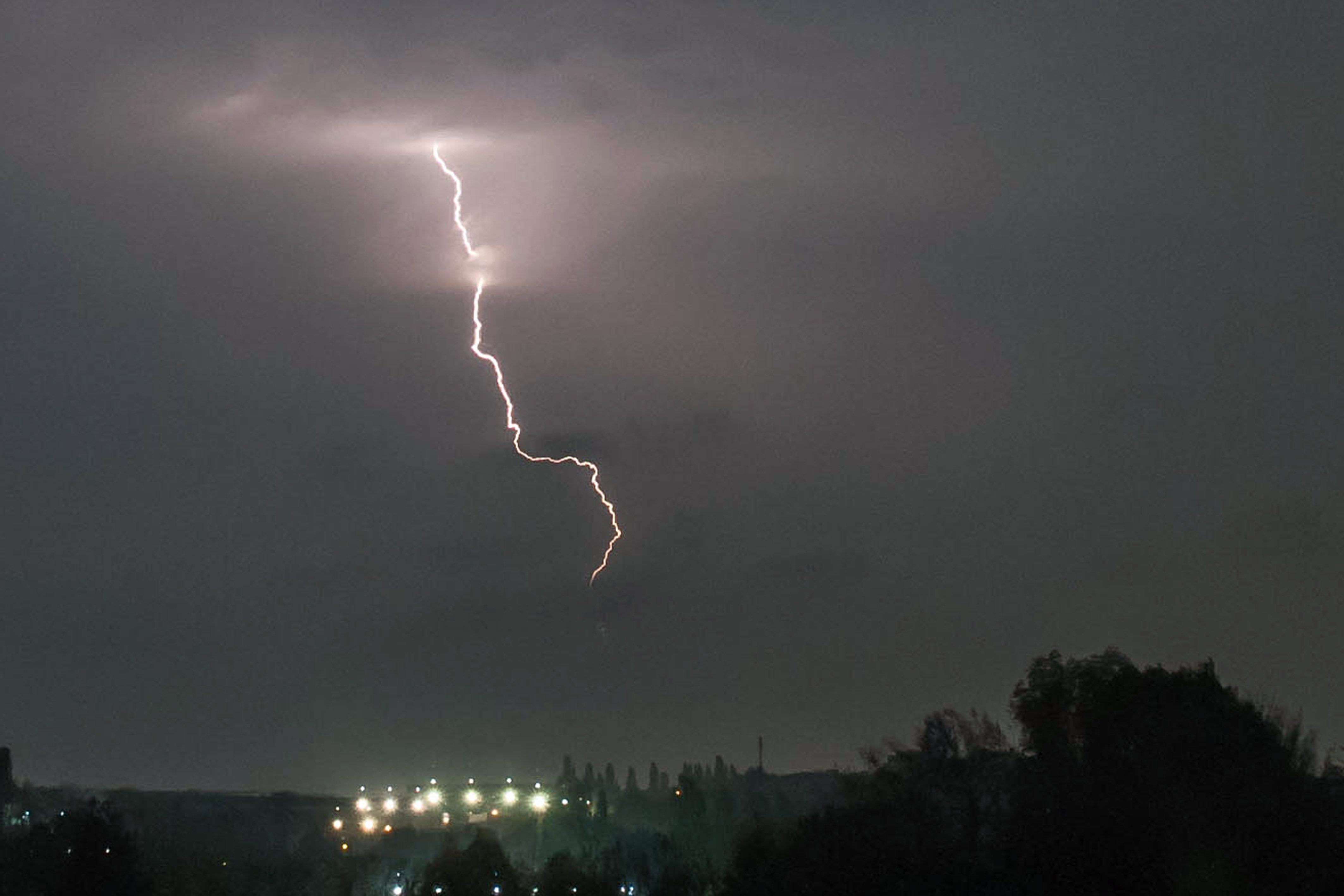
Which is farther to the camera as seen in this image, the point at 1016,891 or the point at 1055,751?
the point at 1055,751

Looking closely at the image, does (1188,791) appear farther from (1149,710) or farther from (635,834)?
(635,834)

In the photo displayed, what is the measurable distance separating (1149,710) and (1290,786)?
8.05 meters

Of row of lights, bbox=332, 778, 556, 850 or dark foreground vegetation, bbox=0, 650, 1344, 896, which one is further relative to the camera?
row of lights, bbox=332, 778, 556, 850

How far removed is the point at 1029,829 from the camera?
34.0 metres

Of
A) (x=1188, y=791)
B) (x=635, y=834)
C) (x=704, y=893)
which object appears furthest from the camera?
(x=635, y=834)

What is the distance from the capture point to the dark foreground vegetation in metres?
Result: 30.8

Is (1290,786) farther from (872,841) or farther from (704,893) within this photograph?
(704,893)

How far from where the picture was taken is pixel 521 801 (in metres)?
144

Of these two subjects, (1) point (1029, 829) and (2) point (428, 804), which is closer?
(1) point (1029, 829)

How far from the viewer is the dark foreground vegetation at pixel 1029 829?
30.8 m

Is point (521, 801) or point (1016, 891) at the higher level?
point (521, 801)

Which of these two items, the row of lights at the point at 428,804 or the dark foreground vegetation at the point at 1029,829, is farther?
the row of lights at the point at 428,804

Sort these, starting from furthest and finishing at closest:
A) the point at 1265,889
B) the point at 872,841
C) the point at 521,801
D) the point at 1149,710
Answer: the point at 521,801 < the point at 1149,710 < the point at 872,841 < the point at 1265,889

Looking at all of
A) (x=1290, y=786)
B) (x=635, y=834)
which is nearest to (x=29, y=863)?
(x=1290, y=786)
